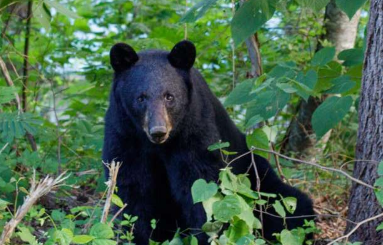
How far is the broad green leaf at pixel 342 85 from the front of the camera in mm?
4516

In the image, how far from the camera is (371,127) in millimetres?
4352

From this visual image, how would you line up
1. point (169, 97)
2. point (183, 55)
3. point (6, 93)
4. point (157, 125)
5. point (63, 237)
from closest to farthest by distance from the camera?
point (63, 237) < point (157, 125) < point (169, 97) < point (183, 55) < point (6, 93)

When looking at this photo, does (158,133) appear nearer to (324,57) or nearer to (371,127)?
(324,57)

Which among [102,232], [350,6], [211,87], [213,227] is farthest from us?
[211,87]

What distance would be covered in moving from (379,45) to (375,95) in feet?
1.06

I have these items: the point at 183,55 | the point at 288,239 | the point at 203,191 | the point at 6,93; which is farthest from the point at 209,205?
the point at 6,93

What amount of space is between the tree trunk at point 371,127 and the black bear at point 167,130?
1.02 m

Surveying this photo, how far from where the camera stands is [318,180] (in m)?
6.36

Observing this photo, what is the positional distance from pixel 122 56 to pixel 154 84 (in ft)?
1.12

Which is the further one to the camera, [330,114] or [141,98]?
[141,98]

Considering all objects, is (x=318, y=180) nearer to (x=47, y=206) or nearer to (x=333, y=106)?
(x=333, y=106)

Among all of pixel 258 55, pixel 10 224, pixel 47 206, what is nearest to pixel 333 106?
pixel 258 55

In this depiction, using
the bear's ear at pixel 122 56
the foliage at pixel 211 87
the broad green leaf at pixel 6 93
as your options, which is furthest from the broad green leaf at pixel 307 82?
the broad green leaf at pixel 6 93

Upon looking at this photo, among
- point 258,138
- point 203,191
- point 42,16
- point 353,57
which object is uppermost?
point 42,16
